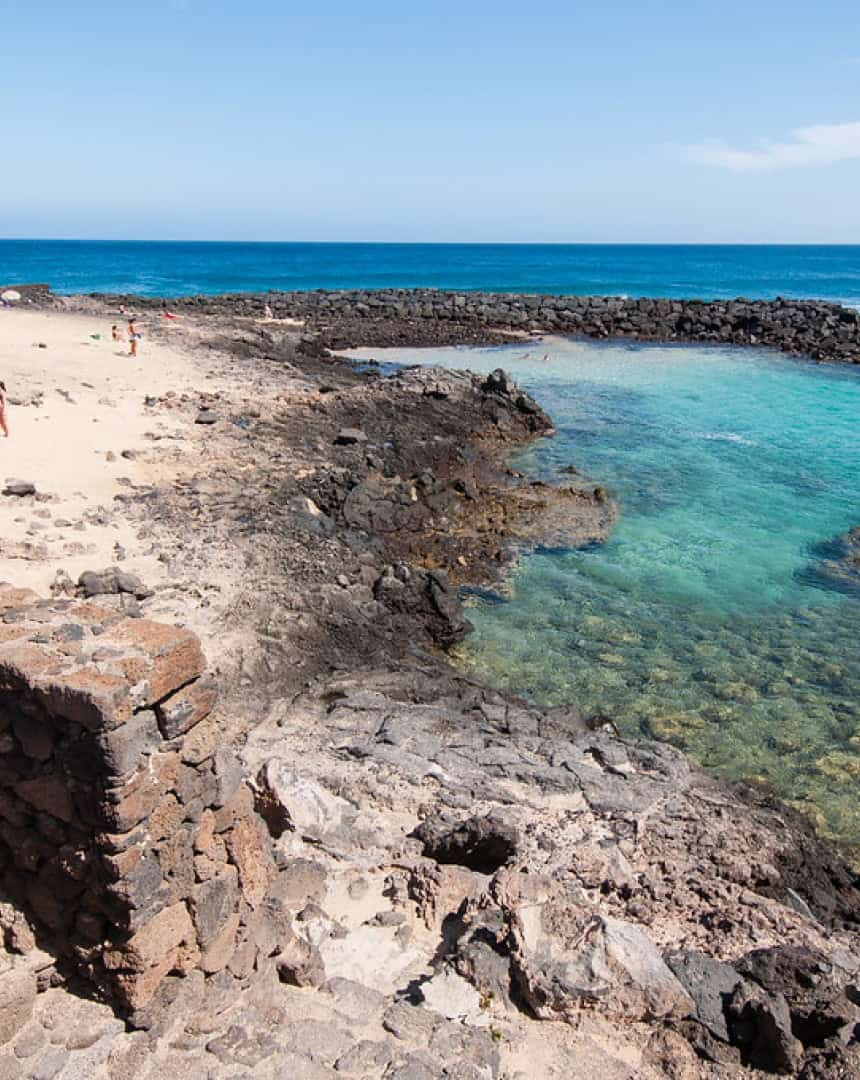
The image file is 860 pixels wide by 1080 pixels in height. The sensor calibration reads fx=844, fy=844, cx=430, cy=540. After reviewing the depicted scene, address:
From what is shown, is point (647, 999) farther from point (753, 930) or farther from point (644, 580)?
point (644, 580)

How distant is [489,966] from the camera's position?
605cm

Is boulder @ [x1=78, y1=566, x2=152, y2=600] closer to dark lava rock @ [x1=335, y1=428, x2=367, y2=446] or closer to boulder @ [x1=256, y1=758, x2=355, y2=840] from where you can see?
boulder @ [x1=256, y1=758, x2=355, y2=840]

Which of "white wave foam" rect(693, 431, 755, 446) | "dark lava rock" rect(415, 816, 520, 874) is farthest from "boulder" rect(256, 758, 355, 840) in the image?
"white wave foam" rect(693, 431, 755, 446)

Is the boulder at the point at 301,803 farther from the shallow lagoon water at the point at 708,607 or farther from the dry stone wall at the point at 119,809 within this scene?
the shallow lagoon water at the point at 708,607

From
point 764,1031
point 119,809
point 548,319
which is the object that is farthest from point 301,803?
point 548,319

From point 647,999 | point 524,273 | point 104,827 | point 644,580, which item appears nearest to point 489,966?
point 647,999

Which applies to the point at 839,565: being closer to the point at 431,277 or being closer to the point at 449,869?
the point at 449,869

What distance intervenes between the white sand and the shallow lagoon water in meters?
6.38

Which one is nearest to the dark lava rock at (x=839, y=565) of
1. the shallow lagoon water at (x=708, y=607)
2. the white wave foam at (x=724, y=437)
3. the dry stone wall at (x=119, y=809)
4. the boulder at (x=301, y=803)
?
the shallow lagoon water at (x=708, y=607)

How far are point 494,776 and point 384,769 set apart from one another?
1216 millimetres

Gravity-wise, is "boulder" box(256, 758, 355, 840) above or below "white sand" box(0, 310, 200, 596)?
below

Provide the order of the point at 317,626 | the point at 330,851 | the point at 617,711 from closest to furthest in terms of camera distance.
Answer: the point at 330,851 → the point at 617,711 → the point at 317,626

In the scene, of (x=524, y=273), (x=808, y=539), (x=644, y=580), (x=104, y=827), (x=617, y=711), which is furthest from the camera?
(x=524, y=273)

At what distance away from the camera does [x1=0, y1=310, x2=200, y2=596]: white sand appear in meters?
13.3
